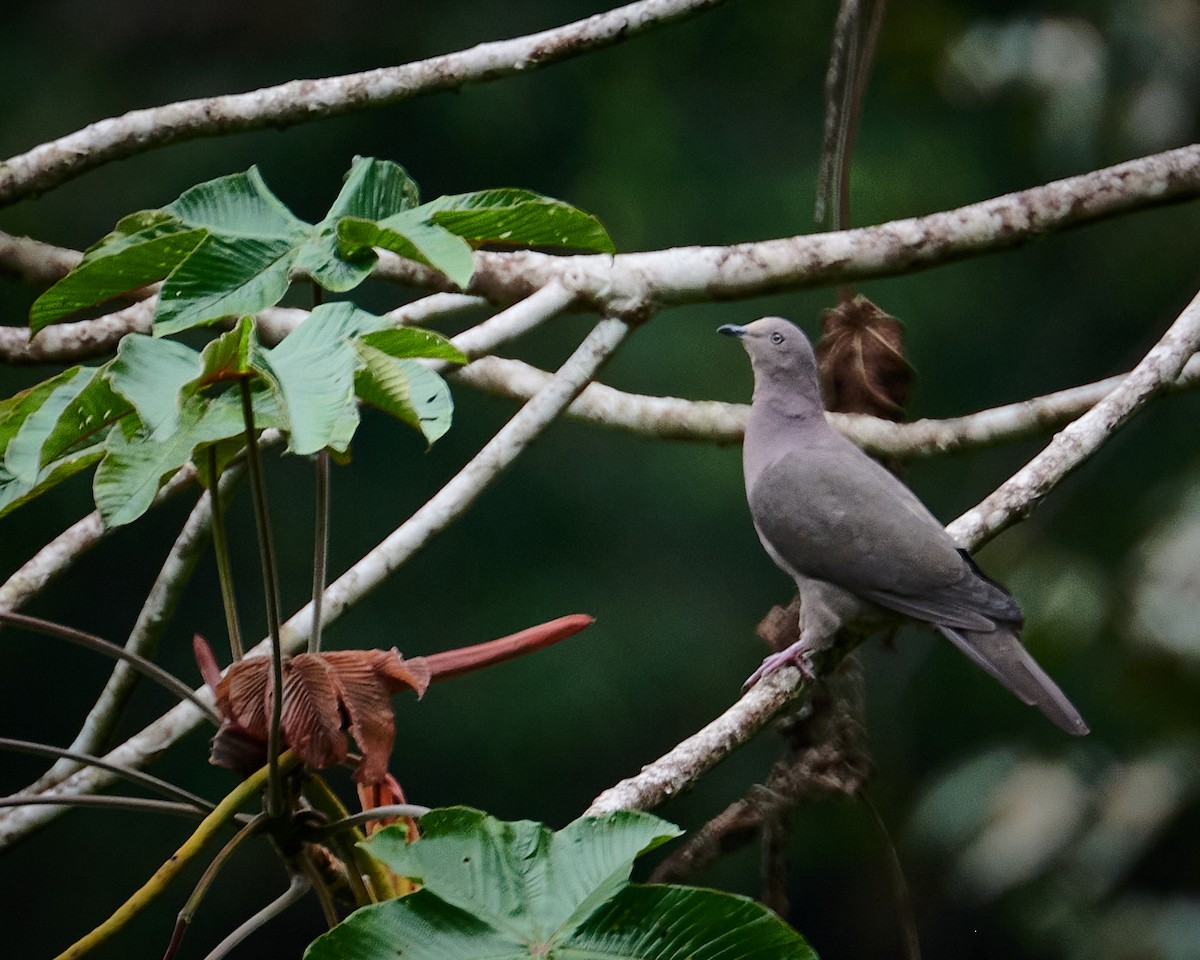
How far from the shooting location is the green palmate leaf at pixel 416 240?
1.18 metres

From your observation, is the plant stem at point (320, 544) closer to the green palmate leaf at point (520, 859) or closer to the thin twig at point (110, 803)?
the thin twig at point (110, 803)

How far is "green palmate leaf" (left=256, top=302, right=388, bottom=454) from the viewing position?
1002 millimetres

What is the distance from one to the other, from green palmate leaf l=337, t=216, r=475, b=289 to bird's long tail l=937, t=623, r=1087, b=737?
1158 millimetres

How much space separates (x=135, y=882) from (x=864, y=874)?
2593mm

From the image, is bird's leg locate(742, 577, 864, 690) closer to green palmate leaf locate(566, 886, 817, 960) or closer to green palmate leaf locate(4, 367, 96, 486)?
green palmate leaf locate(566, 886, 817, 960)

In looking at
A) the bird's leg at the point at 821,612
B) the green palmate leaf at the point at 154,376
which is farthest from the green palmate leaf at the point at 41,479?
the bird's leg at the point at 821,612

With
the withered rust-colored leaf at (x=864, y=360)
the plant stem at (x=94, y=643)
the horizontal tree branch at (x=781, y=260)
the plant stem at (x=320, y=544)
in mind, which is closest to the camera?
the plant stem at (x=94, y=643)

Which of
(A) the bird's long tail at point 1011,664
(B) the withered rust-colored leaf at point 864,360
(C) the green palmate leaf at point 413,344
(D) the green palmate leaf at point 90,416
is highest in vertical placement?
(C) the green palmate leaf at point 413,344

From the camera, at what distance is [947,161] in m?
5.11

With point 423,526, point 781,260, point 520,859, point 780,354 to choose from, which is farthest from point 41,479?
point 780,354

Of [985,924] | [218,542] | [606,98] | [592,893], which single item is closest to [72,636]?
[218,542]

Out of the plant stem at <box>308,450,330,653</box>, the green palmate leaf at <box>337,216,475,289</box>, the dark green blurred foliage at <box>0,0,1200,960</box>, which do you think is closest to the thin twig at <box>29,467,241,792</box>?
the plant stem at <box>308,450,330,653</box>

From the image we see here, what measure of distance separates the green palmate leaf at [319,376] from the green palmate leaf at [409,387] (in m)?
0.02

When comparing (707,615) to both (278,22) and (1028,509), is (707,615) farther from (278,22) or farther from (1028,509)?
(1028,509)
